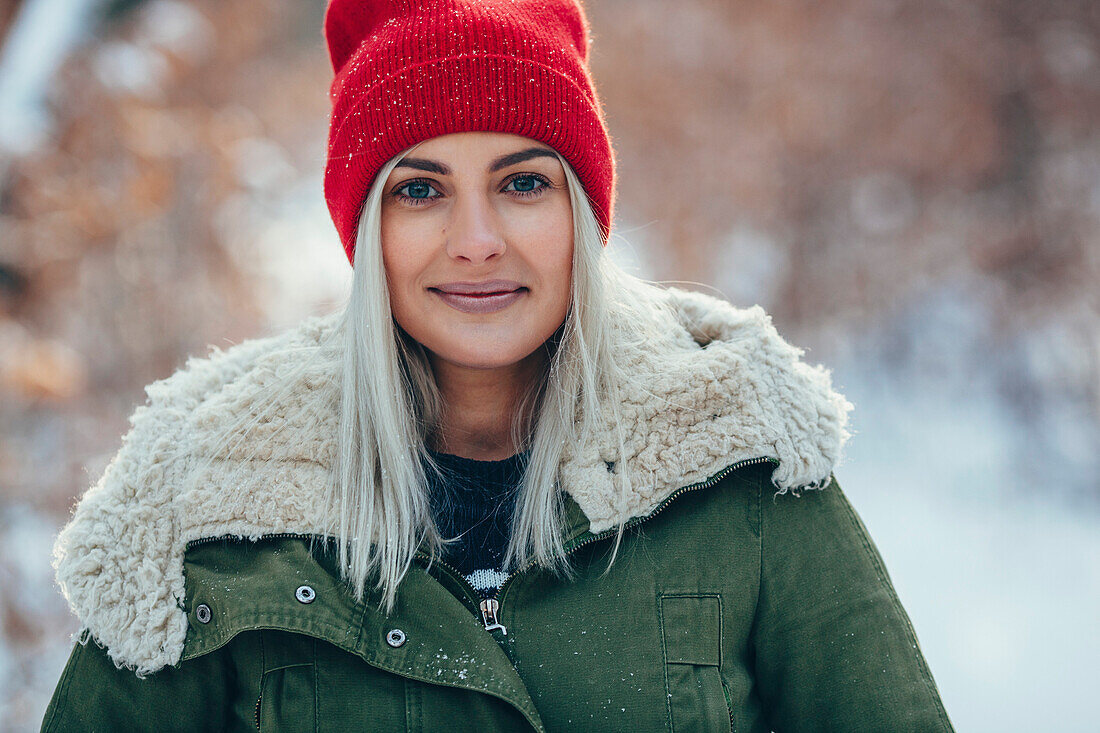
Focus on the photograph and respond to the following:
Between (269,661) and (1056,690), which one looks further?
(1056,690)

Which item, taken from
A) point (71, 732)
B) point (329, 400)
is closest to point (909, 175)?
point (329, 400)

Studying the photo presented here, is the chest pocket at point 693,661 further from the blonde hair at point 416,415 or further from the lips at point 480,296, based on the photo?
the lips at point 480,296

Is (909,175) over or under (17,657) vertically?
over

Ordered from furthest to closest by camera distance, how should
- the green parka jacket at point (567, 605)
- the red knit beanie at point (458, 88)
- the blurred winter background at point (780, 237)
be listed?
the blurred winter background at point (780, 237) < the red knit beanie at point (458, 88) < the green parka jacket at point (567, 605)

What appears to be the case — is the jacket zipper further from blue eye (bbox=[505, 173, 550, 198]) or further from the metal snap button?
blue eye (bbox=[505, 173, 550, 198])

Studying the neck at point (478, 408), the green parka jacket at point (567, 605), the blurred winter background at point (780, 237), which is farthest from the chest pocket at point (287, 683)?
the blurred winter background at point (780, 237)

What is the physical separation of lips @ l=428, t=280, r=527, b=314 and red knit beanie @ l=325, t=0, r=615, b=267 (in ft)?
0.83

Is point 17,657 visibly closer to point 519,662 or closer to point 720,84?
point 519,662

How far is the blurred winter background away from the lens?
3.61 meters

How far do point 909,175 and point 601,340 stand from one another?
5249mm

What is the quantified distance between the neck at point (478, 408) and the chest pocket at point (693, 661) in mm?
482

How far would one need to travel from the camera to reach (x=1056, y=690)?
10.7 ft

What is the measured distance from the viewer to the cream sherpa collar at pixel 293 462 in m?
1.39

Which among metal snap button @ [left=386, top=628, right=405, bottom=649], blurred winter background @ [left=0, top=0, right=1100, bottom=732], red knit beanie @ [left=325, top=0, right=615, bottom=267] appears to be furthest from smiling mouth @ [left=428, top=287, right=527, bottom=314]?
blurred winter background @ [left=0, top=0, right=1100, bottom=732]
